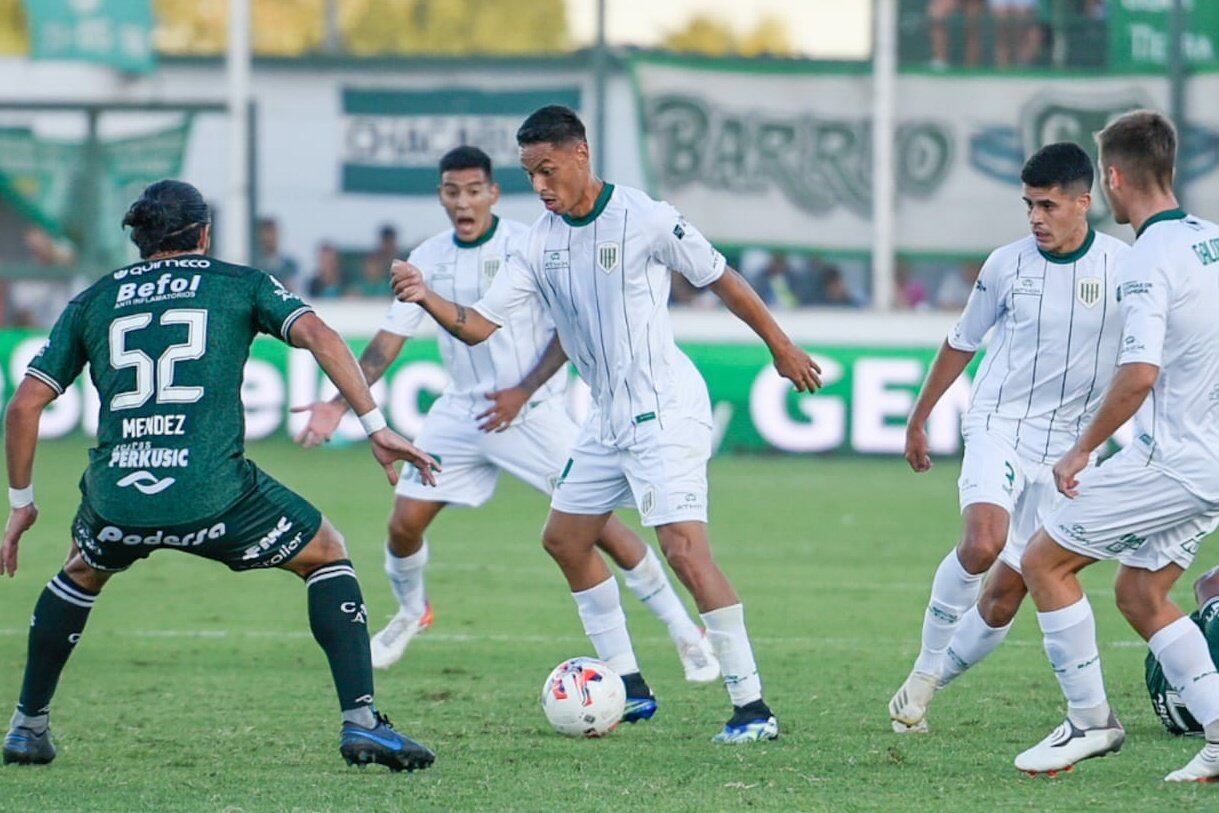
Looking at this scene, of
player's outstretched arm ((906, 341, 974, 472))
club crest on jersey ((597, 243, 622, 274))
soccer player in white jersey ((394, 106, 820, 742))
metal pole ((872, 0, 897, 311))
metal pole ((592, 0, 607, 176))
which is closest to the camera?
soccer player in white jersey ((394, 106, 820, 742))

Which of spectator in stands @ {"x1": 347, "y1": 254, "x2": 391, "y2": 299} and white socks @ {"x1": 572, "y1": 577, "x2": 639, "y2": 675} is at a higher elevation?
spectator in stands @ {"x1": 347, "y1": 254, "x2": 391, "y2": 299}

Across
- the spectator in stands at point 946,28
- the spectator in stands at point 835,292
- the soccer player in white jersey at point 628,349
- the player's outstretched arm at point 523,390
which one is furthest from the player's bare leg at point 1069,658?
the spectator in stands at point 946,28

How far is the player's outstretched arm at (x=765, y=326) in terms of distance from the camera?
741 cm

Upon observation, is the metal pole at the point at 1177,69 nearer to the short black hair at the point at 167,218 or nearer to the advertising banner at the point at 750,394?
the advertising banner at the point at 750,394

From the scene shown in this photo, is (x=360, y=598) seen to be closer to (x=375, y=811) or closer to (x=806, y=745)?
(x=375, y=811)

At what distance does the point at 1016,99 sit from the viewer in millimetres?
20844

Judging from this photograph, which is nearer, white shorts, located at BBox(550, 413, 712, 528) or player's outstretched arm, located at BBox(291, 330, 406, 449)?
white shorts, located at BBox(550, 413, 712, 528)

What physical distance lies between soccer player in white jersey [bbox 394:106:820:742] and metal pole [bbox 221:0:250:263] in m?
13.2

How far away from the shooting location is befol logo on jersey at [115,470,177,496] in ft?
21.3

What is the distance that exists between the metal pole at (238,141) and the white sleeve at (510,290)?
1307cm

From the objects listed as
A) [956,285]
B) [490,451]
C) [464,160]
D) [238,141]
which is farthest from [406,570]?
[956,285]

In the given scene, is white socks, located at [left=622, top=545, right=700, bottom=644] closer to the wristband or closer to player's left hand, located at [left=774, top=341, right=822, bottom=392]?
player's left hand, located at [left=774, top=341, right=822, bottom=392]

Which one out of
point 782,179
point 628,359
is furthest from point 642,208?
point 782,179

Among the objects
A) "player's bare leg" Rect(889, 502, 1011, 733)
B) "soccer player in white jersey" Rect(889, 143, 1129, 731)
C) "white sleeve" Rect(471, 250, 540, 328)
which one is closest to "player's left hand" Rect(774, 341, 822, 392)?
"soccer player in white jersey" Rect(889, 143, 1129, 731)
